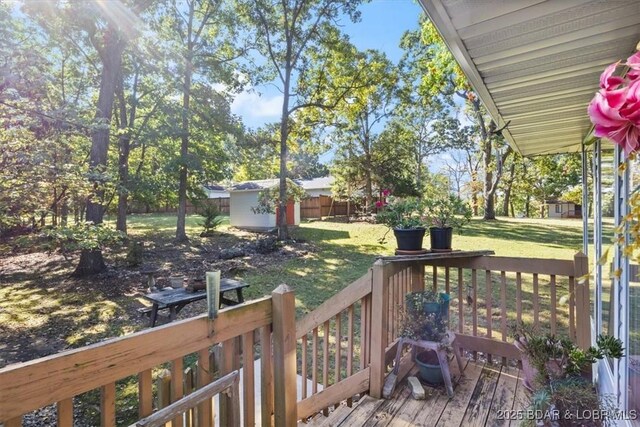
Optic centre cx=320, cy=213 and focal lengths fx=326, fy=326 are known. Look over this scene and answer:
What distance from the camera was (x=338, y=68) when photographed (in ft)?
37.3

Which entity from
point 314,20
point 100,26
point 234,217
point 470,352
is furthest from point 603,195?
point 234,217

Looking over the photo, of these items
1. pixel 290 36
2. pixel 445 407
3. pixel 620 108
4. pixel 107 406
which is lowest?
pixel 445 407

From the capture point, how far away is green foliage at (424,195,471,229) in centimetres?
279

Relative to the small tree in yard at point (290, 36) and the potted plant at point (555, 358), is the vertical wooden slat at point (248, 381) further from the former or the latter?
the small tree in yard at point (290, 36)

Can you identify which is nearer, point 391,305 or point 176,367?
point 176,367

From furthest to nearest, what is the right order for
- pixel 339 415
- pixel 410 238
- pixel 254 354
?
pixel 410 238
pixel 339 415
pixel 254 354

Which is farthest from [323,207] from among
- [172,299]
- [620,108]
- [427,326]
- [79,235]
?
[620,108]

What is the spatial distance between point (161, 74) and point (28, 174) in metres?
7.27

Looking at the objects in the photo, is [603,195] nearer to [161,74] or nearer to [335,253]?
[335,253]

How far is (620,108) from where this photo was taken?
2.34 ft

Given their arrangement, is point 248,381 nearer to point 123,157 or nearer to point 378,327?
point 378,327

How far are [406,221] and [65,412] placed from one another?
2.41 meters

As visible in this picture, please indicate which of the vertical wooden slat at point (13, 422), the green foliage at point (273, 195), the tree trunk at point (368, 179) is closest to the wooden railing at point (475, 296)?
the vertical wooden slat at point (13, 422)

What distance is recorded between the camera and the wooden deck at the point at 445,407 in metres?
2.14
